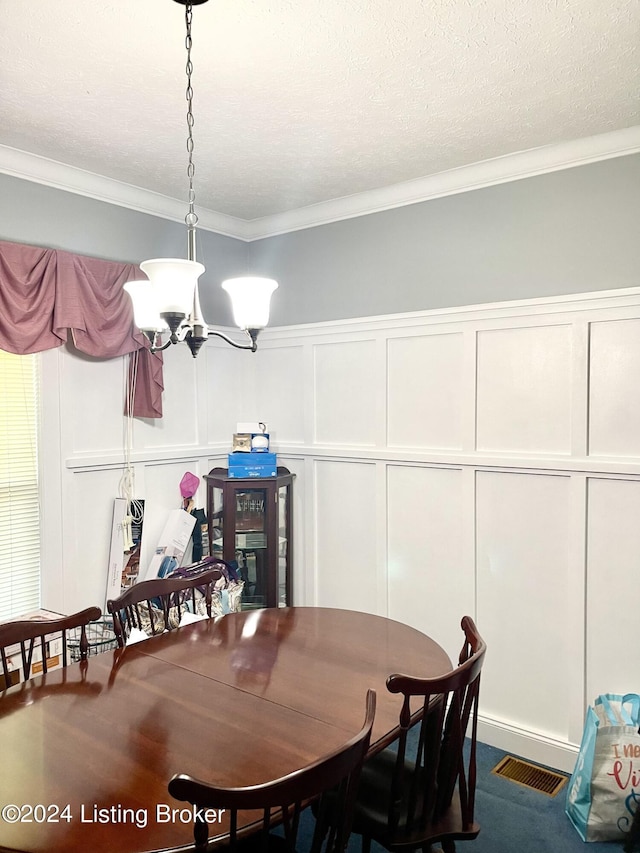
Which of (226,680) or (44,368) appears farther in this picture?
(44,368)

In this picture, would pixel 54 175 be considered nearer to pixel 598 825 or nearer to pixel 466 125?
pixel 466 125

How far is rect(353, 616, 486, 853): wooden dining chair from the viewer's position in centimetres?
156

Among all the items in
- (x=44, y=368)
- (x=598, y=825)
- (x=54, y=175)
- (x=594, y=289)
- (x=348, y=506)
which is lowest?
(x=598, y=825)

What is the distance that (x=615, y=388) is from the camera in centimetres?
261

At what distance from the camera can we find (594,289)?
2660 mm

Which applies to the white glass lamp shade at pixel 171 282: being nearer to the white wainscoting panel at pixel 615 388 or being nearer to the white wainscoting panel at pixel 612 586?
the white wainscoting panel at pixel 615 388

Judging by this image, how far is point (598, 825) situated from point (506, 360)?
1.85m

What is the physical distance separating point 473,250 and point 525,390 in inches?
28.1

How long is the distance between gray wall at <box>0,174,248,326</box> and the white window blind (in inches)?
22.6

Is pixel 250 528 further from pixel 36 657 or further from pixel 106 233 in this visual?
pixel 106 233

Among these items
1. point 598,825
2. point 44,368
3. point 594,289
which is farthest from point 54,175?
point 598,825

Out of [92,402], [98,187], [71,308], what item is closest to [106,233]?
[98,187]

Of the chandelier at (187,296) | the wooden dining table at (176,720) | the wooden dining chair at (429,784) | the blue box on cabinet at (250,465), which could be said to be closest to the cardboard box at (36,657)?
the wooden dining table at (176,720)

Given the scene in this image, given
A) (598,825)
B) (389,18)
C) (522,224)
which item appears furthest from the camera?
(522,224)
